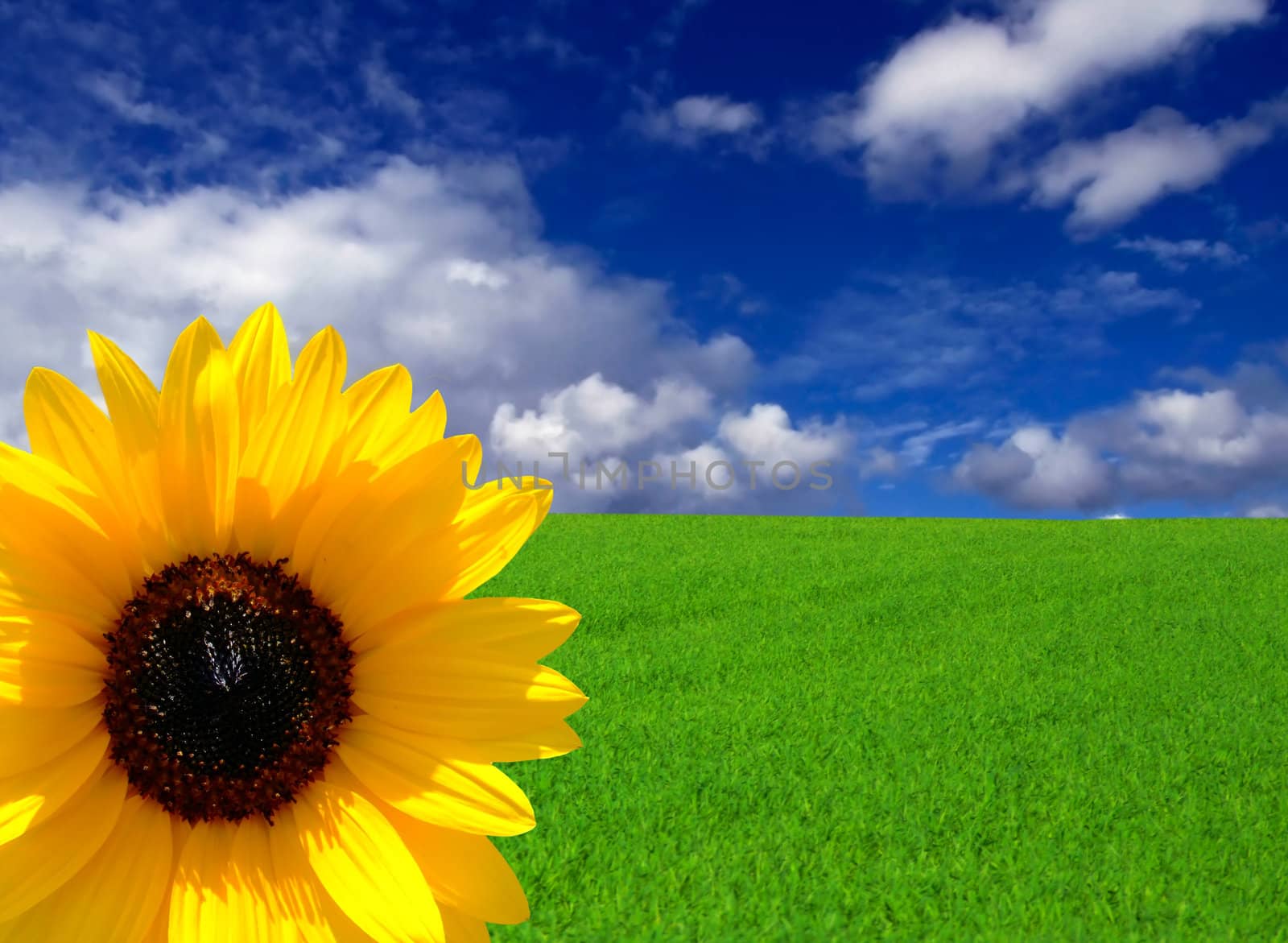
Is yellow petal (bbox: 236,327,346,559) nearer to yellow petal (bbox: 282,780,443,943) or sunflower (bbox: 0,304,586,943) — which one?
sunflower (bbox: 0,304,586,943)

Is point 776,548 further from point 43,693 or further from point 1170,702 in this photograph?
point 43,693

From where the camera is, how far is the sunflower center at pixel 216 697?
847 mm

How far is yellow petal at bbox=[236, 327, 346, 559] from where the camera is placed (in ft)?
2.70

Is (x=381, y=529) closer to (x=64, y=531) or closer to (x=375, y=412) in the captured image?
(x=375, y=412)

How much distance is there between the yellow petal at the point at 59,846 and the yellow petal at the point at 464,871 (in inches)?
9.5

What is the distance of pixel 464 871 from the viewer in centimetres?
84

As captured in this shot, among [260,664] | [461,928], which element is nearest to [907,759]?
[461,928]

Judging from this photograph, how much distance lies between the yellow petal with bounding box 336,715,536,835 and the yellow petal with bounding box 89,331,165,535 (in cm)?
29

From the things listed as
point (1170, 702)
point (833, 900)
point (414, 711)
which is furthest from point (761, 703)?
point (414, 711)

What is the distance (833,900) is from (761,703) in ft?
7.62

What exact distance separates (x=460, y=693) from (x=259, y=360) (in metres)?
0.35

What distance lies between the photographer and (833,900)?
3480mm

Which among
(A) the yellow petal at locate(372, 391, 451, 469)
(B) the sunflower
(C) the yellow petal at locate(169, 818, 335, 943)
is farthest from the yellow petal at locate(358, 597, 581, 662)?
(C) the yellow petal at locate(169, 818, 335, 943)

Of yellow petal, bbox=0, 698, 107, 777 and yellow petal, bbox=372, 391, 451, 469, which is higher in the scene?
yellow petal, bbox=372, 391, 451, 469
